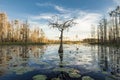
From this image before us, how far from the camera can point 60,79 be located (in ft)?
34.4

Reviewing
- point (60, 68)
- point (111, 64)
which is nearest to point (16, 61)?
point (60, 68)

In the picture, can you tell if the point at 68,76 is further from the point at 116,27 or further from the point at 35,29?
the point at 35,29

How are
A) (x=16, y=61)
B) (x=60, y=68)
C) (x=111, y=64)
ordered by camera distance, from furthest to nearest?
1. (x=16, y=61)
2. (x=111, y=64)
3. (x=60, y=68)

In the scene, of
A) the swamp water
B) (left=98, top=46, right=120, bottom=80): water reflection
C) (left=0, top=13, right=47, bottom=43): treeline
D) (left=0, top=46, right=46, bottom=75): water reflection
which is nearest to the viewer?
the swamp water

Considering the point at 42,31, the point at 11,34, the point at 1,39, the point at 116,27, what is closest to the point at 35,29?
the point at 42,31

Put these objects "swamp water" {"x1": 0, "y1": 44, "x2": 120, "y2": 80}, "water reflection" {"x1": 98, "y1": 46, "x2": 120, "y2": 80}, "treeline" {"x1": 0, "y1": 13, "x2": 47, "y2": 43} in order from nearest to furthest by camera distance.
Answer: "swamp water" {"x1": 0, "y1": 44, "x2": 120, "y2": 80}
"water reflection" {"x1": 98, "y1": 46, "x2": 120, "y2": 80}
"treeline" {"x1": 0, "y1": 13, "x2": 47, "y2": 43}

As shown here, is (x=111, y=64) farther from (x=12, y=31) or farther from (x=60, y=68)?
(x=12, y=31)

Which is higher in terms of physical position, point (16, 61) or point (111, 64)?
point (16, 61)

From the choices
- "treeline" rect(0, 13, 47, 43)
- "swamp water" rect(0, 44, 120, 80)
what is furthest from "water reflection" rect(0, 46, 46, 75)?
"treeline" rect(0, 13, 47, 43)

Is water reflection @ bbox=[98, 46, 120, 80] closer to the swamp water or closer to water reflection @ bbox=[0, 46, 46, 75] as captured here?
the swamp water

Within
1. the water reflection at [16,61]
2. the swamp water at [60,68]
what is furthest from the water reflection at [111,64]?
the water reflection at [16,61]

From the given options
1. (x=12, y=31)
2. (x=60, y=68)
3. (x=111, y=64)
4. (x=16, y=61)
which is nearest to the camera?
(x=60, y=68)

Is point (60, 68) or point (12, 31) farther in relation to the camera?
point (12, 31)

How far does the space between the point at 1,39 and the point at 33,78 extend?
8086 centimetres
